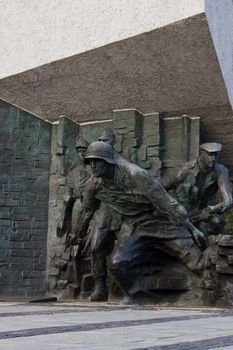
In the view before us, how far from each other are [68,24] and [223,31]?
190 centimetres

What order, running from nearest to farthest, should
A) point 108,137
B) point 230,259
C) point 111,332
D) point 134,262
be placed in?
1. point 111,332
2. point 230,259
3. point 134,262
4. point 108,137

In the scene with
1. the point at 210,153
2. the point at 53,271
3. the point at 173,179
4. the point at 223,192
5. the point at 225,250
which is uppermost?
the point at 210,153

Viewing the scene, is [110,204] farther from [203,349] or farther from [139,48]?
[203,349]

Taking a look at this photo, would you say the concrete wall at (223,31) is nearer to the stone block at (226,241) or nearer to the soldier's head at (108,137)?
the soldier's head at (108,137)

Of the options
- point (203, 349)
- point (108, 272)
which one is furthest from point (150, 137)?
point (203, 349)

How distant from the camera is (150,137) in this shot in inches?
339

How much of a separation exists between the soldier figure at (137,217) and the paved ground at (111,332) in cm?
181

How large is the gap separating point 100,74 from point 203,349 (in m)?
5.66

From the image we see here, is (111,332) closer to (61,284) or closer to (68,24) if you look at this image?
(61,284)

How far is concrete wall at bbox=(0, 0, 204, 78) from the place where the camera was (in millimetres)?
7500

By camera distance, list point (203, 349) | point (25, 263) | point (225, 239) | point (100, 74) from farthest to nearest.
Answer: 1. point (25, 263)
2. point (100, 74)
3. point (225, 239)
4. point (203, 349)

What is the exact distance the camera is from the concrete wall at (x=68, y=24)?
295 inches

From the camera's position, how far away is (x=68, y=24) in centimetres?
834

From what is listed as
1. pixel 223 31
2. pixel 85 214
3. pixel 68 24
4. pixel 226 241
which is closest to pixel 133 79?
pixel 68 24
